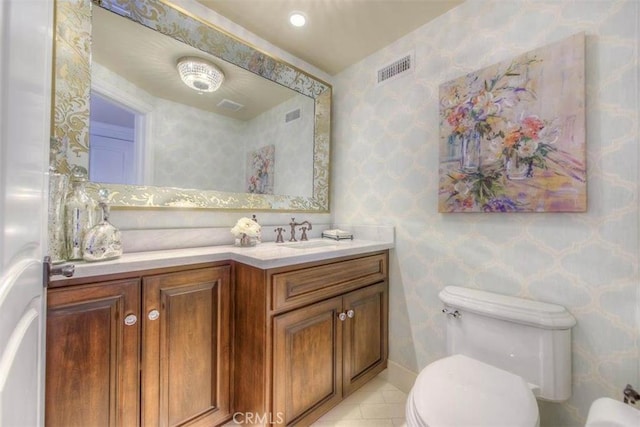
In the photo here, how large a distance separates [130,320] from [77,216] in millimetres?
458

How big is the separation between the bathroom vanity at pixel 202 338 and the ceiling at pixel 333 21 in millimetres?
1343

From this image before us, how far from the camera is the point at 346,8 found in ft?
5.00

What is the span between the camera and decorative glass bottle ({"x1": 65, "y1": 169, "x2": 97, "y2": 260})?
3.40 feet

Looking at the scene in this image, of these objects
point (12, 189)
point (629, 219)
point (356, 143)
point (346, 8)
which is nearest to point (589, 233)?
point (629, 219)

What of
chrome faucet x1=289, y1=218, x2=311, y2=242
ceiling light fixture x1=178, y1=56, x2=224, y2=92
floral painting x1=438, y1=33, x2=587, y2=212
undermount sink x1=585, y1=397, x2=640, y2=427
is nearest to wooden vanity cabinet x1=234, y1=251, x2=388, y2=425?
chrome faucet x1=289, y1=218, x2=311, y2=242

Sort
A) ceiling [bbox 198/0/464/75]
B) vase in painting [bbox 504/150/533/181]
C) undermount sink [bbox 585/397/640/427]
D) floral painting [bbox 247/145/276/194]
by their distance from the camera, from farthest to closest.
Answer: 1. floral painting [bbox 247/145/276/194]
2. ceiling [bbox 198/0/464/75]
3. vase in painting [bbox 504/150/533/181]
4. undermount sink [bbox 585/397/640/427]

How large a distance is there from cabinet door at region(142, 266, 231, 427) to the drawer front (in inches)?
11.3

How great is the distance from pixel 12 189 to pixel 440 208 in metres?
1.60

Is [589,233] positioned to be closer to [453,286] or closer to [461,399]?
[453,286]

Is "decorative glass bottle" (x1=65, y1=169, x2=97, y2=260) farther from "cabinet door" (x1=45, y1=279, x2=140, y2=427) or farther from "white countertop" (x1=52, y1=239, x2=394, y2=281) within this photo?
"cabinet door" (x1=45, y1=279, x2=140, y2=427)

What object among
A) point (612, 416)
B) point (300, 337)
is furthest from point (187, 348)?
point (612, 416)

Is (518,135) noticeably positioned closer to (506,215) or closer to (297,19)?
(506,215)

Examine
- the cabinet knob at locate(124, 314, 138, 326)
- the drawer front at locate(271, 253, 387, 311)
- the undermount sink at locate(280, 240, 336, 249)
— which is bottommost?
the cabinet knob at locate(124, 314, 138, 326)

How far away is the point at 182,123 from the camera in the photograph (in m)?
1.52
